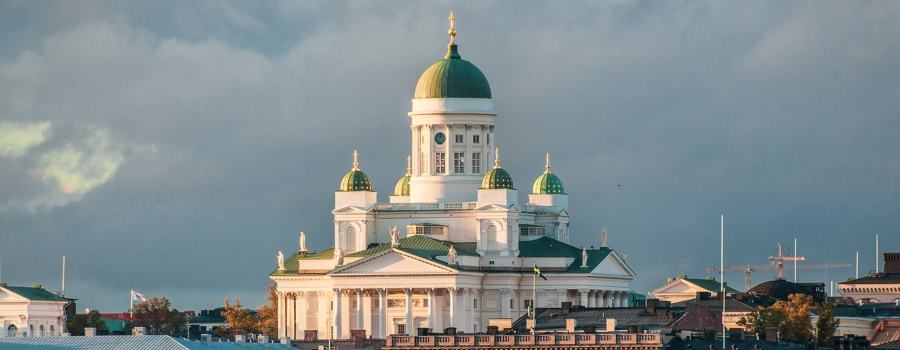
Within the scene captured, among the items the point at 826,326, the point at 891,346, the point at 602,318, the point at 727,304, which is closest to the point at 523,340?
the point at 602,318

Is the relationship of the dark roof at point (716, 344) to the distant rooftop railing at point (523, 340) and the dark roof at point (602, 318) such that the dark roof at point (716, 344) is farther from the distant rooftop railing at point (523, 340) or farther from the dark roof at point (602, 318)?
the dark roof at point (602, 318)

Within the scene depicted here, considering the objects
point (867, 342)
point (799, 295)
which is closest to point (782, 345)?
point (867, 342)

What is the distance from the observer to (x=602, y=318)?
177 m

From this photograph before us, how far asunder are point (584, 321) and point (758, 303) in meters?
25.9

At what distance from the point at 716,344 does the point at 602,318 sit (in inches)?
817

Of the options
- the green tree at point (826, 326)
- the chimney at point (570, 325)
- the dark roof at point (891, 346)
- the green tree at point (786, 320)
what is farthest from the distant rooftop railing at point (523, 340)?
the green tree at point (826, 326)

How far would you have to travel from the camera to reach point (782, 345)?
160875mm

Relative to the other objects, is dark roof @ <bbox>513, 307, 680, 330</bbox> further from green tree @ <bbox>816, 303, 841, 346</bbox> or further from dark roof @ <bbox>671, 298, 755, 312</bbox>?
green tree @ <bbox>816, 303, 841, 346</bbox>

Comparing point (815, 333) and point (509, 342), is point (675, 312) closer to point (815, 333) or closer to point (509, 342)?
point (815, 333)

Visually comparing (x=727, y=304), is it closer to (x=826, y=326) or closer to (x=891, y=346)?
(x=826, y=326)

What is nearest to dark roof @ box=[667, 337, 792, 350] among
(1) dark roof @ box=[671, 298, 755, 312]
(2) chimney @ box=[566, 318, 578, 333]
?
(2) chimney @ box=[566, 318, 578, 333]

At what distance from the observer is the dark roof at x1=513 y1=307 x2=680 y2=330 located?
174 meters

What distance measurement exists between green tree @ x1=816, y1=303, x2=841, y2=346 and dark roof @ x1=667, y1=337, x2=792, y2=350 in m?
17.1

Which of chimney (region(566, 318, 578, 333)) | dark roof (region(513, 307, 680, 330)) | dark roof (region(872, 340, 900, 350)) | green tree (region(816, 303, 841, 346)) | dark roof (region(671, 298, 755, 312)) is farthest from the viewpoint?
dark roof (region(671, 298, 755, 312))
